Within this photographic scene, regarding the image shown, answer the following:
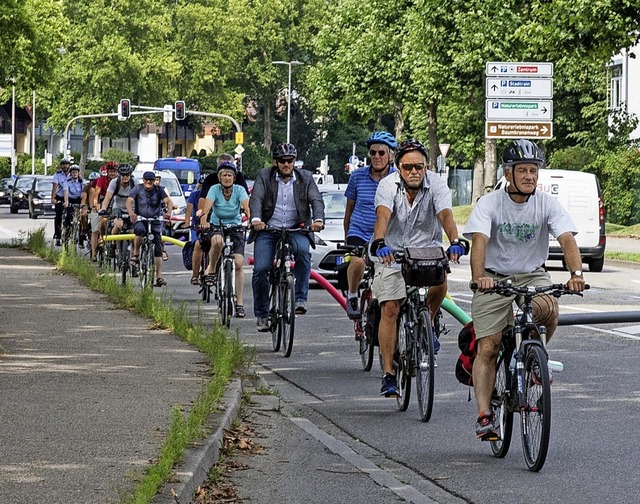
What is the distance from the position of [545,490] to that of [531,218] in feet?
5.18

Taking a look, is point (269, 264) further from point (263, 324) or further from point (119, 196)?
point (119, 196)

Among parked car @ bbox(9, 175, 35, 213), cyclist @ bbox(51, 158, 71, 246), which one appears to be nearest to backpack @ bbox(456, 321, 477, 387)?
cyclist @ bbox(51, 158, 71, 246)

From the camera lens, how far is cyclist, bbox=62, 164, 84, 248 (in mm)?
30812

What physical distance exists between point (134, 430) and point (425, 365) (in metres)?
2.09

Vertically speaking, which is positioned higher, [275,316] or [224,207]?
[224,207]

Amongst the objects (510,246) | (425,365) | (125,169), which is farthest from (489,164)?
(510,246)

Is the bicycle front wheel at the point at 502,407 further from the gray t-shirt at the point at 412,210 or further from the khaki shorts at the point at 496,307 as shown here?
the gray t-shirt at the point at 412,210

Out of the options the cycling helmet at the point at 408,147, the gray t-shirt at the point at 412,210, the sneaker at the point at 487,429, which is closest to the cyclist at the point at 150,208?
the gray t-shirt at the point at 412,210

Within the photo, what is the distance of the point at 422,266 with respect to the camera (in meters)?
10.2

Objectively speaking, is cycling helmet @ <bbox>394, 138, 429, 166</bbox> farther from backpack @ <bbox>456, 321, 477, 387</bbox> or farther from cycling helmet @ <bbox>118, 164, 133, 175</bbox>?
cycling helmet @ <bbox>118, 164, 133, 175</bbox>

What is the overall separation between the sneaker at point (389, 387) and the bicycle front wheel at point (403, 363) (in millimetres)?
72

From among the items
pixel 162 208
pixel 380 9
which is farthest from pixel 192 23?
pixel 162 208

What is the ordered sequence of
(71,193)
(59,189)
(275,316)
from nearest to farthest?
(275,316), (71,193), (59,189)

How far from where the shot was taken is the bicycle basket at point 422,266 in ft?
33.4
